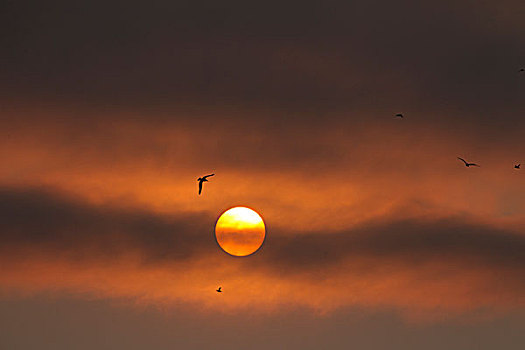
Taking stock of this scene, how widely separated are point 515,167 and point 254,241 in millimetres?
49030

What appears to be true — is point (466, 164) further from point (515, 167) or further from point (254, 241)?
point (254, 241)

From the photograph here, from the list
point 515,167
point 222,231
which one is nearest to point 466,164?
point 515,167

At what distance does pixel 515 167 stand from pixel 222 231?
46563mm

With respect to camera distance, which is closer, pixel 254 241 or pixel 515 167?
pixel 515 167

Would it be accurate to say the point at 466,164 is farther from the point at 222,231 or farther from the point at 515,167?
the point at 222,231

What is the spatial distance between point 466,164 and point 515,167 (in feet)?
20.3

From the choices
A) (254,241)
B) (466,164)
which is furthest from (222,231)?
(466,164)

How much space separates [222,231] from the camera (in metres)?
143

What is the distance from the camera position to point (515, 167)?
116188 mm

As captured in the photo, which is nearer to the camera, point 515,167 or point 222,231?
point 515,167

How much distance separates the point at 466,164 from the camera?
119 m

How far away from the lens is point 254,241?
151m
